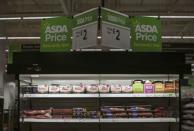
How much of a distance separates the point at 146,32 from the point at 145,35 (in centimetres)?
24

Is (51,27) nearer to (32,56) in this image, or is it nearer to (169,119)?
(32,56)

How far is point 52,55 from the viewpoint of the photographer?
496 cm

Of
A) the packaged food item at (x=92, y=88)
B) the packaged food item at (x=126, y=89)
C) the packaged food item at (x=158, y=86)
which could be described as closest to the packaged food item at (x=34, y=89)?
the packaged food item at (x=92, y=88)

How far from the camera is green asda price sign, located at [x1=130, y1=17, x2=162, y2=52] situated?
7.41 m

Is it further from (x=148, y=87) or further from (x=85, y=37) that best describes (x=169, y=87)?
(x=85, y=37)

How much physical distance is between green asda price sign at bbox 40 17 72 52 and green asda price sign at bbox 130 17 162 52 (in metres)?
1.26

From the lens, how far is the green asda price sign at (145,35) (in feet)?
24.3

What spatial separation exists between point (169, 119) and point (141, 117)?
47 cm

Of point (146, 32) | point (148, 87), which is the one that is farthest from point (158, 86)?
point (146, 32)

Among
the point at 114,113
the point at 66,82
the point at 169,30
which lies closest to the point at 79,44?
the point at 66,82

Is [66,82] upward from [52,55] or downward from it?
downward

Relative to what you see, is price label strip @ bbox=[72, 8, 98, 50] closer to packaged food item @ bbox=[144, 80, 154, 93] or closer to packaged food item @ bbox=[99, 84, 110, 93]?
packaged food item @ bbox=[99, 84, 110, 93]

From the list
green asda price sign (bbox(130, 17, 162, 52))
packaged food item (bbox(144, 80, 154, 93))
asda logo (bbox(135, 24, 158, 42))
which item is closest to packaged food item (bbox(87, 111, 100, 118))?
packaged food item (bbox(144, 80, 154, 93))

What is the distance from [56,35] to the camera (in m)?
7.59
